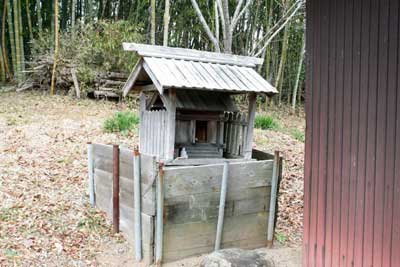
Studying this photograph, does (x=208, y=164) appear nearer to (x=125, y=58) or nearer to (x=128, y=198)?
(x=128, y=198)

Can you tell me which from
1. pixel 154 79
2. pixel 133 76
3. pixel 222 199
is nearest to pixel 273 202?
pixel 222 199

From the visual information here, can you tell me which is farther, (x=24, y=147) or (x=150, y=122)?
(x=24, y=147)

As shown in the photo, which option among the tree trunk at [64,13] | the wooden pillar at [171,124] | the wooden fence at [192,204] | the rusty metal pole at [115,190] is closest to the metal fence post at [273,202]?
the wooden fence at [192,204]

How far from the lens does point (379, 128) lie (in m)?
2.35

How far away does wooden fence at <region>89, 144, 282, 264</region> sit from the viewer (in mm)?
3477

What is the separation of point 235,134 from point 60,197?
228cm

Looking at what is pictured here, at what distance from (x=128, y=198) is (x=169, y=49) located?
1633 millimetres

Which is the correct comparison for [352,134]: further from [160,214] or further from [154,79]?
[154,79]

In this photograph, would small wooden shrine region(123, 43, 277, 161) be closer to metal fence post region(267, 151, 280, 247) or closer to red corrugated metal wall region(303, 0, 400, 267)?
metal fence post region(267, 151, 280, 247)

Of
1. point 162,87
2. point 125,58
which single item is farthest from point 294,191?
point 125,58

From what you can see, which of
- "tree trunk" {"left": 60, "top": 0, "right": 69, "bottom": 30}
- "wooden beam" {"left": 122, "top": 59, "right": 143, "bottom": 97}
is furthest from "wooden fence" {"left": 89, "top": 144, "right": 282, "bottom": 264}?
"tree trunk" {"left": 60, "top": 0, "right": 69, "bottom": 30}

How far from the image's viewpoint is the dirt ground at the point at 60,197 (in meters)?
3.70

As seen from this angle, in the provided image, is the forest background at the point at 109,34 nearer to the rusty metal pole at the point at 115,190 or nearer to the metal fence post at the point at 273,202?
the metal fence post at the point at 273,202

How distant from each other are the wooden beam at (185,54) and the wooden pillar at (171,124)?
487 mm
